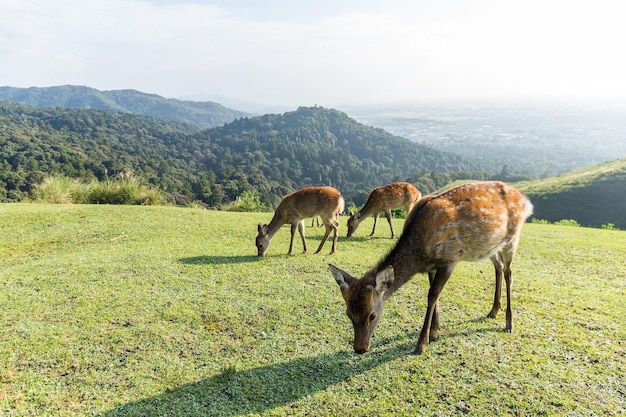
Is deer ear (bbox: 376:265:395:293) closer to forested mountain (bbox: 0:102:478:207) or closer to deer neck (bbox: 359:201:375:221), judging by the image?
deer neck (bbox: 359:201:375:221)

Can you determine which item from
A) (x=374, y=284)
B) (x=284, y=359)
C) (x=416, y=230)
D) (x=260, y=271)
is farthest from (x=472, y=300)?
(x=260, y=271)

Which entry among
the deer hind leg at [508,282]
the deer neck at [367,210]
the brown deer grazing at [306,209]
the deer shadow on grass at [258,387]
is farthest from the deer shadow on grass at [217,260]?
the deer hind leg at [508,282]

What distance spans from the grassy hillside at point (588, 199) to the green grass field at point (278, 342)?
59.6m

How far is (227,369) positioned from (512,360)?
363cm

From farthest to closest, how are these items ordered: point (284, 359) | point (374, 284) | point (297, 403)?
point (284, 359), point (374, 284), point (297, 403)

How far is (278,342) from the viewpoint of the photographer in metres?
5.12

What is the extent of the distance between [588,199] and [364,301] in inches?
2796

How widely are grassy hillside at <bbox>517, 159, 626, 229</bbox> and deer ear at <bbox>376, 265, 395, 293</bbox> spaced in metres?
63.0

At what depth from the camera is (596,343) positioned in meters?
5.00

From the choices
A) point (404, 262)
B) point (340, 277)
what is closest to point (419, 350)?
point (404, 262)

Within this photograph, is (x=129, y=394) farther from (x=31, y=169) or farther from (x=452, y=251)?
(x=31, y=169)

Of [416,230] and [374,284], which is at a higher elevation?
[416,230]

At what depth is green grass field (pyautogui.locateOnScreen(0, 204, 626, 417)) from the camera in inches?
157

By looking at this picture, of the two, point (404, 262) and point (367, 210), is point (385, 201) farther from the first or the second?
point (404, 262)
